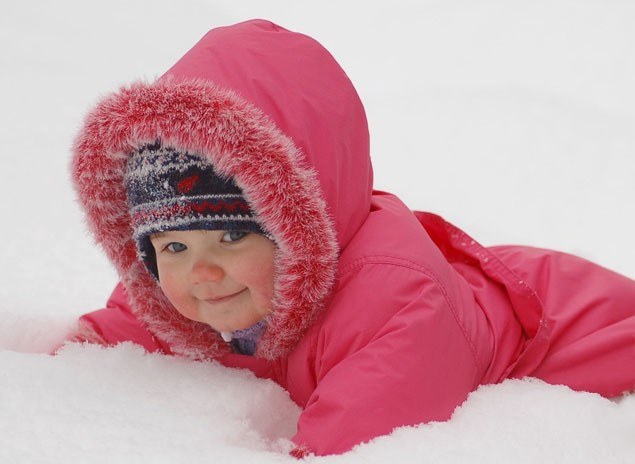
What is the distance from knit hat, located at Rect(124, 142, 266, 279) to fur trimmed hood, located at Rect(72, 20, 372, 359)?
0.07ft

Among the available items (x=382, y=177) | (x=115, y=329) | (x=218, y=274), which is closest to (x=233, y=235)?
(x=218, y=274)

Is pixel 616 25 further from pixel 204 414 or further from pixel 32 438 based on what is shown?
pixel 32 438

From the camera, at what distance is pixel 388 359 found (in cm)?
102

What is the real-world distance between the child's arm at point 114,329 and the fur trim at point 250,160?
0.24 meters

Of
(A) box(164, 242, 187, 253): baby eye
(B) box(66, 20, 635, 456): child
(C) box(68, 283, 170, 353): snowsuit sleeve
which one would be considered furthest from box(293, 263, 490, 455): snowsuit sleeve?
(C) box(68, 283, 170, 353): snowsuit sleeve

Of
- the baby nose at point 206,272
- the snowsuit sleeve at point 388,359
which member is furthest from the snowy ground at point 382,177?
the baby nose at point 206,272

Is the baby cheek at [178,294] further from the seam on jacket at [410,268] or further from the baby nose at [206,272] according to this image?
the seam on jacket at [410,268]

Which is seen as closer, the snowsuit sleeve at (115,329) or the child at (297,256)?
the child at (297,256)

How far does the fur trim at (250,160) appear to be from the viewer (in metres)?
1.03

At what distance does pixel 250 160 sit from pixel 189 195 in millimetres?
94

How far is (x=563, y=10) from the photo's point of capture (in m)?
2.78

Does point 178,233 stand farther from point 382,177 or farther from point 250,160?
point 382,177

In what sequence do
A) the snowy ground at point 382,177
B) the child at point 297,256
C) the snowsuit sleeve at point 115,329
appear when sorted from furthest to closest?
1. the snowsuit sleeve at point 115,329
2. the child at point 297,256
3. the snowy ground at point 382,177

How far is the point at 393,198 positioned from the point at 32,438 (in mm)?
671
